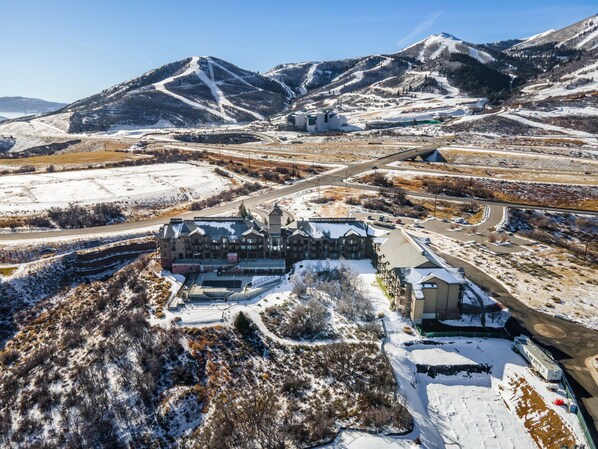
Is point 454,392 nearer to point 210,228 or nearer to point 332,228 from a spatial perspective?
point 332,228

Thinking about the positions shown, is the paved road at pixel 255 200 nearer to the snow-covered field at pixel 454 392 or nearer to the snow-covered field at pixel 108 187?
the snow-covered field at pixel 108 187

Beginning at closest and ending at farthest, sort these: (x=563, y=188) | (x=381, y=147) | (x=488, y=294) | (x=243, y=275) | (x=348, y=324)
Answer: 1. (x=348, y=324)
2. (x=488, y=294)
3. (x=243, y=275)
4. (x=563, y=188)
5. (x=381, y=147)

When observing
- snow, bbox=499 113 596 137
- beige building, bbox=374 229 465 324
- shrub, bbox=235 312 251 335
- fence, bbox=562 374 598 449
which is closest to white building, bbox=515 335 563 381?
fence, bbox=562 374 598 449

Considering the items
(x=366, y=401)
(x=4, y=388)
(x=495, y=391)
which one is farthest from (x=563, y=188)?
(x=4, y=388)

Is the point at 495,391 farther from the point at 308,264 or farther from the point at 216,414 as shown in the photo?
the point at 308,264

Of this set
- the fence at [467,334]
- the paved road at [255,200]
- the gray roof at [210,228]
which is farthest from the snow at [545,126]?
the gray roof at [210,228]
